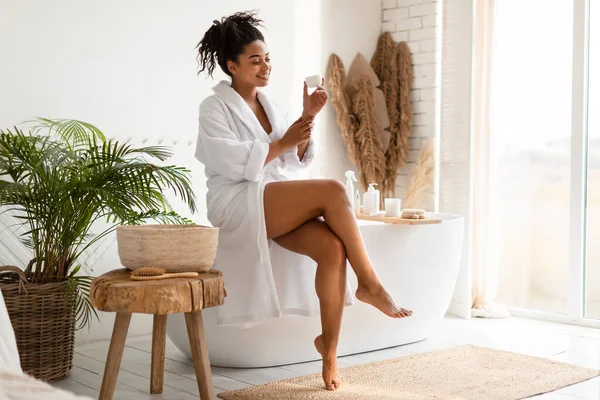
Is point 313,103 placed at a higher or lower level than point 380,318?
higher

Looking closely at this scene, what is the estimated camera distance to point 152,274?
2.39 meters

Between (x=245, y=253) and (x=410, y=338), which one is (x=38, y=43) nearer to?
(x=245, y=253)

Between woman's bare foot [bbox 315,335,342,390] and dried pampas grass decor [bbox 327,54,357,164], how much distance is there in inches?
86.3

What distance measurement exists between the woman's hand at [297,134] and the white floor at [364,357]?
3.10 ft

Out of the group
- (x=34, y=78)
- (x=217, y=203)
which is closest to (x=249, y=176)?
(x=217, y=203)

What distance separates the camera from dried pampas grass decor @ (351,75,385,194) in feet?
16.1

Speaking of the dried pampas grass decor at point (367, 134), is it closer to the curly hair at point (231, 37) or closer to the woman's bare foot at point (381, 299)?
the curly hair at point (231, 37)

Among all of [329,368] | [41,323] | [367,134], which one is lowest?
[329,368]

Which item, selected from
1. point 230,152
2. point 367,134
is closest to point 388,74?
point 367,134

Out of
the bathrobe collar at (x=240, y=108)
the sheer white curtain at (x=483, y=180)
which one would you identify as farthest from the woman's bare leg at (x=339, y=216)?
the sheer white curtain at (x=483, y=180)

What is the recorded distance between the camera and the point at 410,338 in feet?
12.3

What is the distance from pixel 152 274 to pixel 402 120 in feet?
9.34

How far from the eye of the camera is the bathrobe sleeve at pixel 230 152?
9.67 ft

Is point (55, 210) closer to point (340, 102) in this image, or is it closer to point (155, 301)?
point (155, 301)
